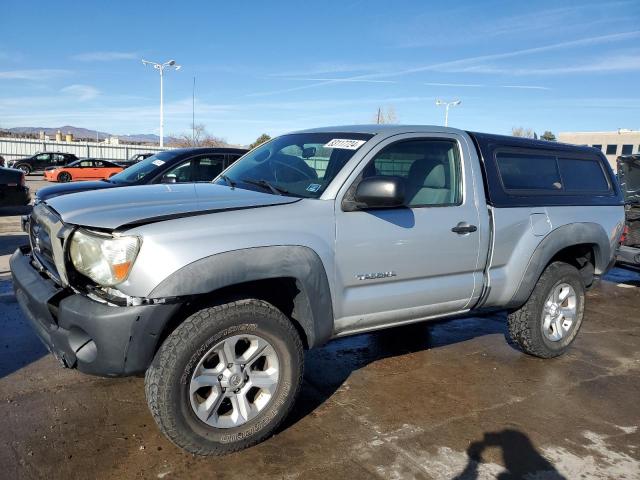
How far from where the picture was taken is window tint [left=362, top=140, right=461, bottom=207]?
381 centimetres

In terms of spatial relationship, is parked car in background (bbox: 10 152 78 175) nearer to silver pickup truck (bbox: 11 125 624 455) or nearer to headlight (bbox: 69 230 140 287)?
silver pickup truck (bbox: 11 125 624 455)

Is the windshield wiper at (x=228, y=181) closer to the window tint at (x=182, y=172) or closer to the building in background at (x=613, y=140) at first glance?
the window tint at (x=182, y=172)

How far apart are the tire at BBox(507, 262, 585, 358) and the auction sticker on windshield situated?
216 centimetres

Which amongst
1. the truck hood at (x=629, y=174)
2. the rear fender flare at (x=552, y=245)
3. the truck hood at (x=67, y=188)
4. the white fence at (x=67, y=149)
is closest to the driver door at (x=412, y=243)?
the rear fender flare at (x=552, y=245)

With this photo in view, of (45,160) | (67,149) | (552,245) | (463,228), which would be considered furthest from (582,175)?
(67,149)

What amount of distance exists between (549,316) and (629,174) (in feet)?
17.1

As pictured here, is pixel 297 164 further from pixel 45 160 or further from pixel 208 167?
pixel 45 160

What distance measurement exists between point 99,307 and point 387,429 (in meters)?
1.92

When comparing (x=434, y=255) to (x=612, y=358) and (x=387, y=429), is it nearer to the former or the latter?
(x=387, y=429)

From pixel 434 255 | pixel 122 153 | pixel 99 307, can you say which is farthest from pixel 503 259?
pixel 122 153

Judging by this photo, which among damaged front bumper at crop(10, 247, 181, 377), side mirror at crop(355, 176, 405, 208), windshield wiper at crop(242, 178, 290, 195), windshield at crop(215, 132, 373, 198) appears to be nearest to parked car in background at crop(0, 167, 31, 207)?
windshield at crop(215, 132, 373, 198)

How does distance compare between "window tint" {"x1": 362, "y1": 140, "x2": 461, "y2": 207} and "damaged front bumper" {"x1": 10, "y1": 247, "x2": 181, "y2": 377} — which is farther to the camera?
"window tint" {"x1": 362, "y1": 140, "x2": 461, "y2": 207}

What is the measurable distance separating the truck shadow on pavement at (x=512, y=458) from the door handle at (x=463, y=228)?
1.36 metres

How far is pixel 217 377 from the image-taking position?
2.98 m
